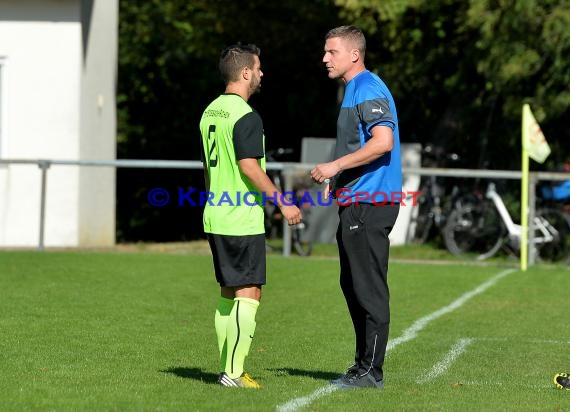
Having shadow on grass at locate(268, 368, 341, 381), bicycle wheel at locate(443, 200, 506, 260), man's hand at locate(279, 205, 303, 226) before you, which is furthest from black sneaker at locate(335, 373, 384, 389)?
bicycle wheel at locate(443, 200, 506, 260)

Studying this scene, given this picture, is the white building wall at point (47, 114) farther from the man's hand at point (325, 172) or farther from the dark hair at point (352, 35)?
the man's hand at point (325, 172)

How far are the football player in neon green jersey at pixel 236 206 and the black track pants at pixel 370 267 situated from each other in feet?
1.29

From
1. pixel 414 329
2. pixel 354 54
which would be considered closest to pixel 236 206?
pixel 354 54

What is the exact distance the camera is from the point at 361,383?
8164 mm

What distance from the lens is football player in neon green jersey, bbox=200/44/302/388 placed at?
7.97 m

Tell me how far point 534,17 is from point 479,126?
461 centimetres

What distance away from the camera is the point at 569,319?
12586 millimetres

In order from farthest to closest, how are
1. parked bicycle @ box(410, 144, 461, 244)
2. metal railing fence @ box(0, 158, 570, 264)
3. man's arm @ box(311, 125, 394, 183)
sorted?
1. parked bicycle @ box(410, 144, 461, 244)
2. metal railing fence @ box(0, 158, 570, 264)
3. man's arm @ box(311, 125, 394, 183)

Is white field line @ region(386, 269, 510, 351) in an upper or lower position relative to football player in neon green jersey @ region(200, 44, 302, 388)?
lower

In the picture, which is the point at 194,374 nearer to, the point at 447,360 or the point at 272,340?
the point at 447,360

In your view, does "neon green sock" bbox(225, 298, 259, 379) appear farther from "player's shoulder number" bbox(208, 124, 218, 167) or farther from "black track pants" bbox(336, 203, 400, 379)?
"player's shoulder number" bbox(208, 124, 218, 167)

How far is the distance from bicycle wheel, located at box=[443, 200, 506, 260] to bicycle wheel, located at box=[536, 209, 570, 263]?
68 centimetres

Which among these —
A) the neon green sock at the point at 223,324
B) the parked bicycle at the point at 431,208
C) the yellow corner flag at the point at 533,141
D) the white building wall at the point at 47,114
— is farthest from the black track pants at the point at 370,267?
the white building wall at the point at 47,114

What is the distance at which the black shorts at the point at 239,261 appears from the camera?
8047 mm
